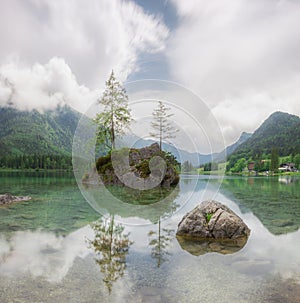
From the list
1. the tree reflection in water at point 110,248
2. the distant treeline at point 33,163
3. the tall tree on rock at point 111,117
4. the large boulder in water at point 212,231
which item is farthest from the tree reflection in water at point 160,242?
the distant treeline at point 33,163

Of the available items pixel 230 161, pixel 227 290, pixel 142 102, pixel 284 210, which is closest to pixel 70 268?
pixel 227 290

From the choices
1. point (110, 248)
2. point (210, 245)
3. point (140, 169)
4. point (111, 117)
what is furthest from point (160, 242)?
point (111, 117)

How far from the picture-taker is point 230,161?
6486 inches

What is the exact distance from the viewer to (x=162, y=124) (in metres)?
16.9

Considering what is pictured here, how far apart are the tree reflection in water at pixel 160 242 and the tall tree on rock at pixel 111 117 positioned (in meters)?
22.2

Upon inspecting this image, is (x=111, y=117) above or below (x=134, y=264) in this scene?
above

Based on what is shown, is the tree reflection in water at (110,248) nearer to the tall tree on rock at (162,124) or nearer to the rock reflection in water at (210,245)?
the rock reflection in water at (210,245)

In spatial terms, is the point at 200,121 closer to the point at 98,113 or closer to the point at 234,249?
the point at 234,249

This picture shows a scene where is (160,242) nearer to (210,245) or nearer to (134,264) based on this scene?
(210,245)

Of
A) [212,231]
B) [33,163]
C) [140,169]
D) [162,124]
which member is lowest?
[212,231]

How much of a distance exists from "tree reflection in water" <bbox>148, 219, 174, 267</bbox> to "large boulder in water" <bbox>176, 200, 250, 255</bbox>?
0.46 meters

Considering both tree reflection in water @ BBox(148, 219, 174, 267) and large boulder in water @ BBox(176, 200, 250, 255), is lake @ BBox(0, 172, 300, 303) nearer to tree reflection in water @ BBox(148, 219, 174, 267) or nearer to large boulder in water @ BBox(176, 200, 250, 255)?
tree reflection in water @ BBox(148, 219, 174, 267)

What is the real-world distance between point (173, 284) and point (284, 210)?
1371 centimetres

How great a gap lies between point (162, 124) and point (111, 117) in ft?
67.2
